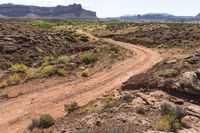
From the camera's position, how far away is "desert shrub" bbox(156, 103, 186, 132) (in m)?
16.2

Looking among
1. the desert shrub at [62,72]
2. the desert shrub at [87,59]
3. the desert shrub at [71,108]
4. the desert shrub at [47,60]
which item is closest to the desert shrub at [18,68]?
the desert shrub at [47,60]

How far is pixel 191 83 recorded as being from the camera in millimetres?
22172

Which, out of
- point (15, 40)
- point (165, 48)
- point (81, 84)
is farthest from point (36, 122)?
point (165, 48)

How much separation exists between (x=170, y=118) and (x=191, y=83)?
5.64 meters

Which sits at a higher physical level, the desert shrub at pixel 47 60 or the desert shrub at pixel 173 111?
the desert shrub at pixel 173 111

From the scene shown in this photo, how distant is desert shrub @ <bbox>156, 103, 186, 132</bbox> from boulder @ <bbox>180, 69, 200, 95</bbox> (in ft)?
13.0

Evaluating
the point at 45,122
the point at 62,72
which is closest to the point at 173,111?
the point at 45,122

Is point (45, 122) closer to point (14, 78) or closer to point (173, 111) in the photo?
point (173, 111)

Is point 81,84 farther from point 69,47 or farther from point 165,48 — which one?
point 165,48

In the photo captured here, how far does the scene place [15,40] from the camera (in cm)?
4659

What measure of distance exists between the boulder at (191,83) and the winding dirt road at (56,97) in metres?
6.55

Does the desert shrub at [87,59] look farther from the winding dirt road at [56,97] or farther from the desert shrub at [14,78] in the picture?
the desert shrub at [14,78]

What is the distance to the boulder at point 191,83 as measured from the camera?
862 inches

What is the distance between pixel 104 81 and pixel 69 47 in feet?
60.3
